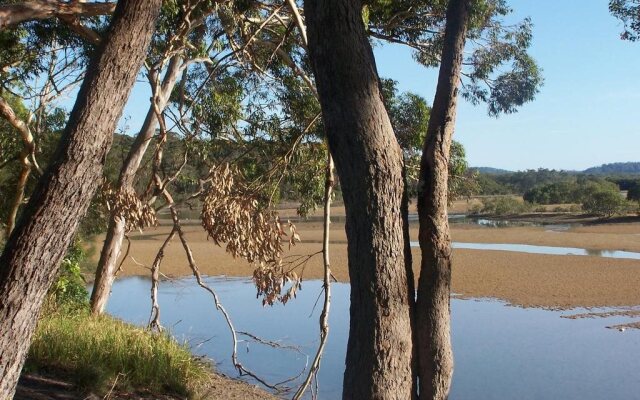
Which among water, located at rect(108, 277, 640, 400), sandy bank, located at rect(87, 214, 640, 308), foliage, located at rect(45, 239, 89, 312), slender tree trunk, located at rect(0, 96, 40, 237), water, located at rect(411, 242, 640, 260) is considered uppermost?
slender tree trunk, located at rect(0, 96, 40, 237)

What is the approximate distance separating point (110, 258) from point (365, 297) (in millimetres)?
6907

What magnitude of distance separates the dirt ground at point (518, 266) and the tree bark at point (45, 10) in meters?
3.82

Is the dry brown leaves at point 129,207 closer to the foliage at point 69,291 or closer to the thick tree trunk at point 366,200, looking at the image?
the foliage at point 69,291

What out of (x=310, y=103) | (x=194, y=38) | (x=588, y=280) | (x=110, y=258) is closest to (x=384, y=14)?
(x=310, y=103)

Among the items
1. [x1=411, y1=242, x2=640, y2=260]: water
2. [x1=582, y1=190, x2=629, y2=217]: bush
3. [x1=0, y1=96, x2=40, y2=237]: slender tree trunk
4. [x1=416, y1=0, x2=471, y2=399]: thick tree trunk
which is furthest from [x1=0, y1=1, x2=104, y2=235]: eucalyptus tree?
[x1=582, y1=190, x2=629, y2=217]: bush

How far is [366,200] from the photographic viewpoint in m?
3.71

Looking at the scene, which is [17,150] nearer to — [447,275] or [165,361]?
[165,361]

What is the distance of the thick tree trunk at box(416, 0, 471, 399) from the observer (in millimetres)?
3963

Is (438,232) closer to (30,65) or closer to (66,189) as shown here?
(66,189)

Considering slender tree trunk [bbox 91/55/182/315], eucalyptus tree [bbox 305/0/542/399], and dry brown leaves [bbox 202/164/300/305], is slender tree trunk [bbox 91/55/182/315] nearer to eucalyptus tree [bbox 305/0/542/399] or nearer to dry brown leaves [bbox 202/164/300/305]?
dry brown leaves [bbox 202/164/300/305]

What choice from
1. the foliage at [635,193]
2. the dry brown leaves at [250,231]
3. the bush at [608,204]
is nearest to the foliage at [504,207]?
the foliage at [635,193]

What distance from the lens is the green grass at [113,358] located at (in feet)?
23.8

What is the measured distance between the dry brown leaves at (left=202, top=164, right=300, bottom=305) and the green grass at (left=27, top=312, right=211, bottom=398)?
5.47 ft

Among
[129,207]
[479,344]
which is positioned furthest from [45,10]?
[479,344]
